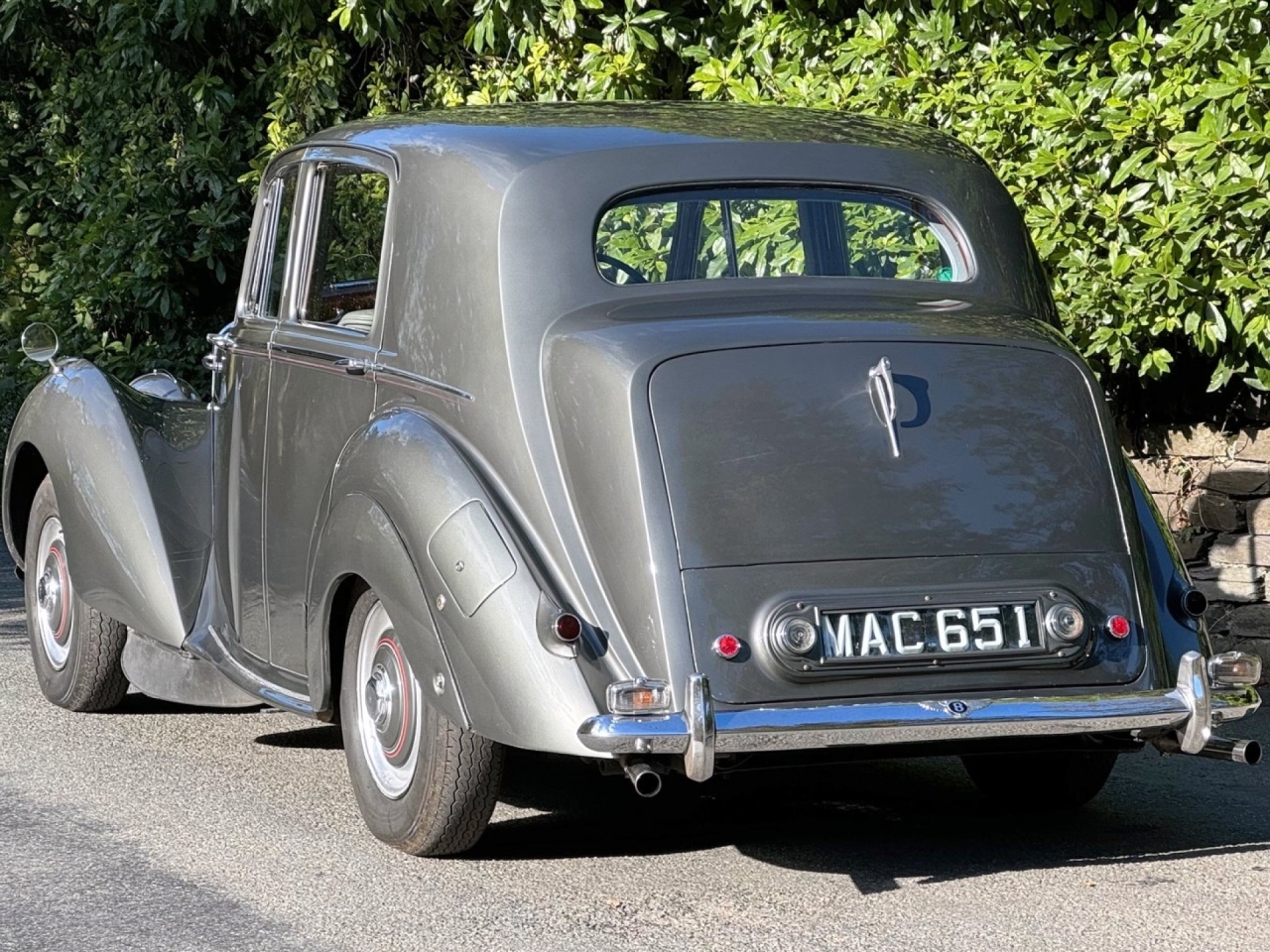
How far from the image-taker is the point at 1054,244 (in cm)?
742

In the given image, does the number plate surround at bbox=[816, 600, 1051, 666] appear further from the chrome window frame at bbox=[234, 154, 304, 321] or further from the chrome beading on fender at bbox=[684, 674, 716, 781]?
the chrome window frame at bbox=[234, 154, 304, 321]

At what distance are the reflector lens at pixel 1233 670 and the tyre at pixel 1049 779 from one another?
73cm

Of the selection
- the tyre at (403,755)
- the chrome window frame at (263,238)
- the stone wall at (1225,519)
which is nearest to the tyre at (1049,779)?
the tyre at (403,755)

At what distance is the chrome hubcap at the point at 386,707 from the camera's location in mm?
4863

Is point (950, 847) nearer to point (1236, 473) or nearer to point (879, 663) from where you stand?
point (879, 663)

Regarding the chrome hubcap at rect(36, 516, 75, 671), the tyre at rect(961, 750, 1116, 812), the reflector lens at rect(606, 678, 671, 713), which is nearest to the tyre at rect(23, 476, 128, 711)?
the chrome hubcap at rect(36, 516, 75, 671)

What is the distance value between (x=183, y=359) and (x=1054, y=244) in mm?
6659

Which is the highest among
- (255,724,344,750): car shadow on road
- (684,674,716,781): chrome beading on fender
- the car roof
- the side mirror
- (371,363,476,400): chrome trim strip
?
the car roof

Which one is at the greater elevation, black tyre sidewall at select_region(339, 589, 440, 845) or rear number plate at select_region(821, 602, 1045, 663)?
rear number plate at select_region(821, 602, 1045, 663)

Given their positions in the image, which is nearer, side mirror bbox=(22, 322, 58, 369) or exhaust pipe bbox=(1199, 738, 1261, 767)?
exhaust pipe bbox=(1199, 738, 1261, 767)

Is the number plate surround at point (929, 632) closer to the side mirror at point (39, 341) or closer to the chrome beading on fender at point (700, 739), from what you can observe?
the chrome beading on fender at point (700, 739)

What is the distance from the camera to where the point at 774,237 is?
5258 millimetres

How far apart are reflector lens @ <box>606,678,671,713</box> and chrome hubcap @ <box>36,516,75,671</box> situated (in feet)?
9.91

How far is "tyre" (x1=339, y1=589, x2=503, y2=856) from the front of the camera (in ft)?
15.4
